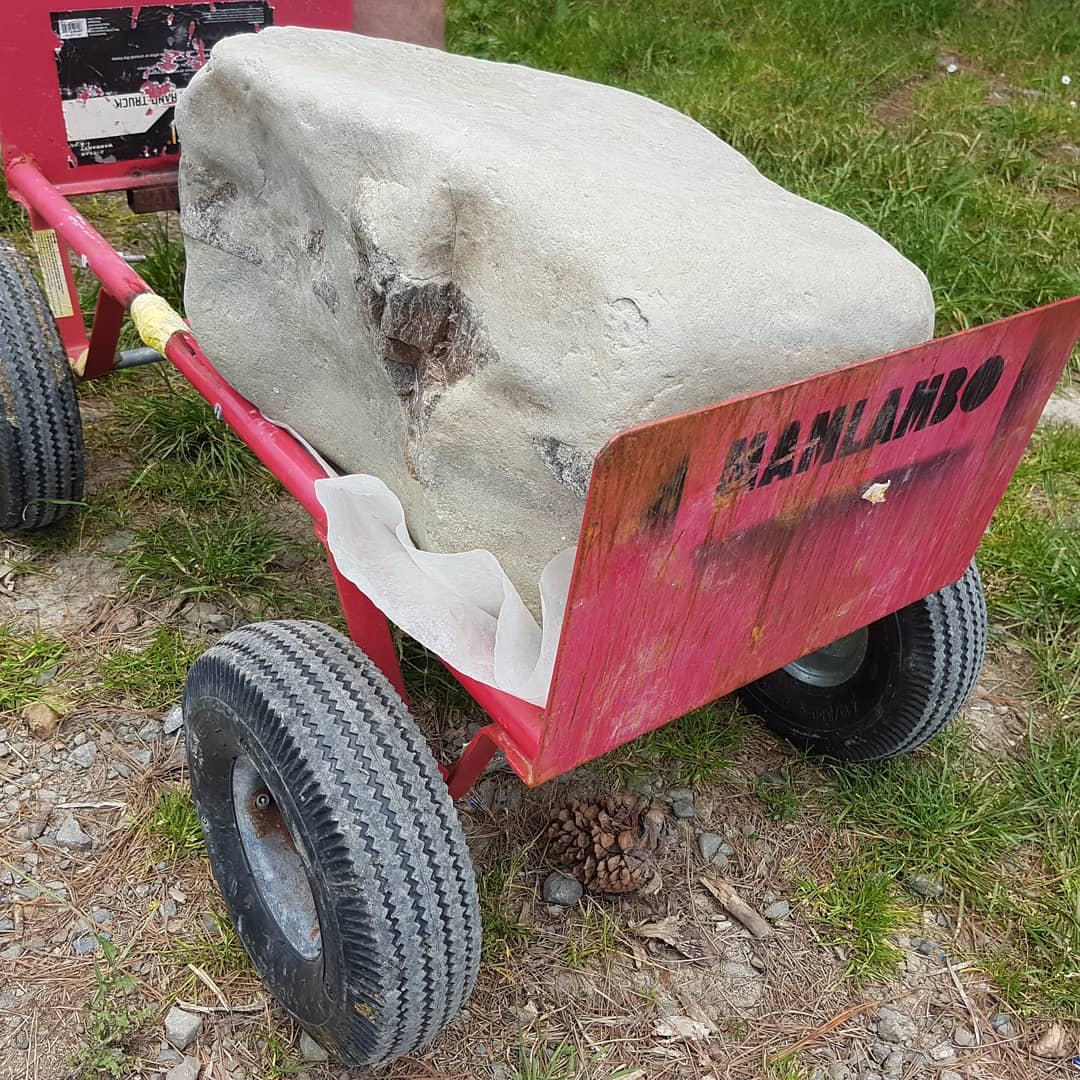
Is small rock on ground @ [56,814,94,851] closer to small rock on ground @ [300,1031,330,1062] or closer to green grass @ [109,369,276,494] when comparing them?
small rock on ground @ [300,1031,330,1062]

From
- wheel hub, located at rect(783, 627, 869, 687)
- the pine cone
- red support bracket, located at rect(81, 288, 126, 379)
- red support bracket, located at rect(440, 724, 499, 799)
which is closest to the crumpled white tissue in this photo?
red support bracket, located at rect(440, 724, 499, 799)

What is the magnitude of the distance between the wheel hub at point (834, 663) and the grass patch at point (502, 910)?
0.62m

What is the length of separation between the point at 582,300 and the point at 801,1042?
1.21 meters

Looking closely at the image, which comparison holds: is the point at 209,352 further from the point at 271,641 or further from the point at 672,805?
the point at 672,805

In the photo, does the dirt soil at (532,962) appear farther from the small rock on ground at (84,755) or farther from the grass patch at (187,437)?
the grass patch at (187,437)

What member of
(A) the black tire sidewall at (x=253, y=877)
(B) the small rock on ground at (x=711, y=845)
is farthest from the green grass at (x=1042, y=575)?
(A) the black tire sidewall at (x=253, y=877)

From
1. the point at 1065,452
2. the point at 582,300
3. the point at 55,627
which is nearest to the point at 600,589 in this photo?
the point at 582,300

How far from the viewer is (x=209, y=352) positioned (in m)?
1.68

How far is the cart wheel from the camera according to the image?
69.6 inches

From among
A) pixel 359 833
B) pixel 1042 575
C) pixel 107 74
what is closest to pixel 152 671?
pixel 359 833

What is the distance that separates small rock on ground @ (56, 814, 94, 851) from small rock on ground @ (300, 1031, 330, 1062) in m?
0.54

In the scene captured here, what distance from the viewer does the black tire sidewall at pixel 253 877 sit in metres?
1.33

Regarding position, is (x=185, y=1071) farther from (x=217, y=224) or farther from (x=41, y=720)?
(x=217, y=224)

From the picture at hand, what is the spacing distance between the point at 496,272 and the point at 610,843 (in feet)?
3.35
